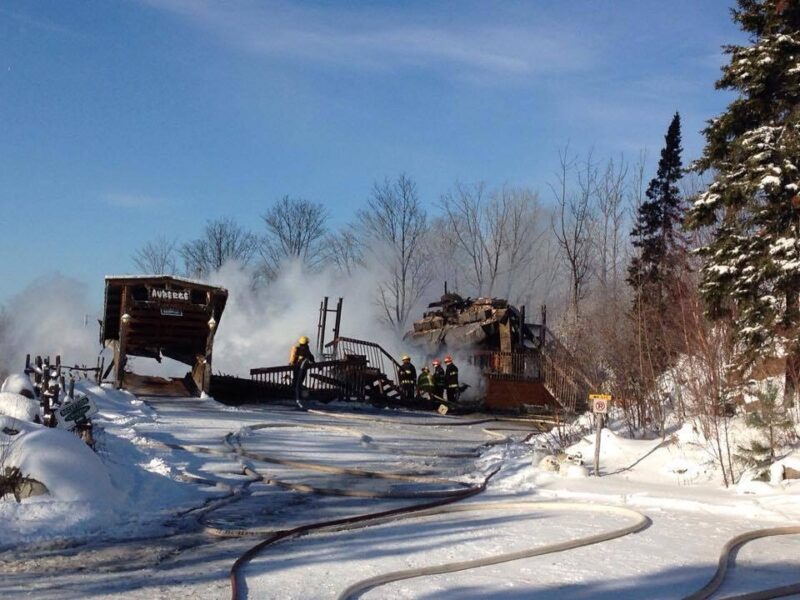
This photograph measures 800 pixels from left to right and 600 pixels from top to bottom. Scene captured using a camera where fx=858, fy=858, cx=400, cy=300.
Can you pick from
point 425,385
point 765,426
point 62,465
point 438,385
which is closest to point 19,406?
point 62,465

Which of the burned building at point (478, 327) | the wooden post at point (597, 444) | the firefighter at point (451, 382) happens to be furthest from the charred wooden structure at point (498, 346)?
the wooden post at point (597, 444)

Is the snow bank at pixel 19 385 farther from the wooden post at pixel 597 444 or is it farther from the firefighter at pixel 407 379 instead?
the firefighter at pixel 407 379

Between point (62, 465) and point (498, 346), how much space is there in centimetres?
2616

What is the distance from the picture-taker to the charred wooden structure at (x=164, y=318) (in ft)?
79.3

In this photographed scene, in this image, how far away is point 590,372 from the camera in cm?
1955

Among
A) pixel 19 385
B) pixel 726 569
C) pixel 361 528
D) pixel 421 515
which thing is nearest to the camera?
pixel 726 569

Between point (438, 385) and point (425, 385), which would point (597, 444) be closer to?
point (425, 385)

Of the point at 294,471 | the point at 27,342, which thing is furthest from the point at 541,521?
the point at 27,342

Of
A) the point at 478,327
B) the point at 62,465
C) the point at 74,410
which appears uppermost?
the point at 478,327

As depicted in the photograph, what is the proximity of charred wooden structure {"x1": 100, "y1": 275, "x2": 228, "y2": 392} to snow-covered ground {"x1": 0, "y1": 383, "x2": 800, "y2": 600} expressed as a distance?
32.3ft

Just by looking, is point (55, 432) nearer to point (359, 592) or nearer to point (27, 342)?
point (359, 592)

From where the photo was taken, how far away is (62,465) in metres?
8.58

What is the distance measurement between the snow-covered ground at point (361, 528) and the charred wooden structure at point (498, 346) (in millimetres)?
8780

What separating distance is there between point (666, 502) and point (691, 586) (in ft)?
12.8
